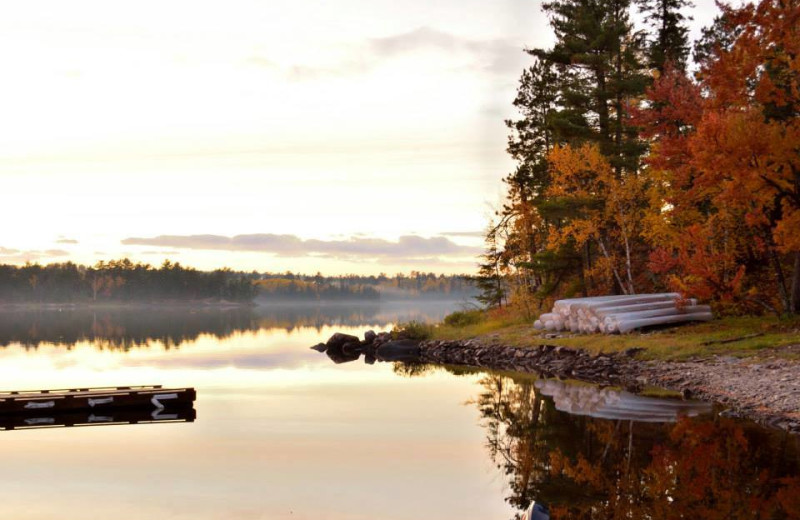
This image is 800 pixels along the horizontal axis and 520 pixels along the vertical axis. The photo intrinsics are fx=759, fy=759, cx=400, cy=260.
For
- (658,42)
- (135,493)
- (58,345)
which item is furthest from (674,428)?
(58,345)

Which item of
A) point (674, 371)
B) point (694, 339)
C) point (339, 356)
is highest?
point (694, 339)

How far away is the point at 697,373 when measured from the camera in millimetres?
25375

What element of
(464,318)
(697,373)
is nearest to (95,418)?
(697,373)

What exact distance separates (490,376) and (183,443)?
16275 millimetres

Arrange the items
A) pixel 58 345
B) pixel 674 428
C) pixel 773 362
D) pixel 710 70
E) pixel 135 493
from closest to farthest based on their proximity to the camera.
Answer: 1. pixel 135 493
2. pixel 674 428
3. pixel 773 362
4. pixel 710 70
5. pixel 58 345

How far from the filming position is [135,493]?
1476 centimetres

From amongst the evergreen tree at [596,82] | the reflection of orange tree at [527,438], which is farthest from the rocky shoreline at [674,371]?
the evergreen tree at [596,82]

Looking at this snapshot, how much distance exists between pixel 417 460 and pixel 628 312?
69.2ft

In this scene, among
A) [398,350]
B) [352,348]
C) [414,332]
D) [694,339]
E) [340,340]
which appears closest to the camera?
[694,339]

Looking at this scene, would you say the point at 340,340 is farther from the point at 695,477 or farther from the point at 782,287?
the point at 695,477

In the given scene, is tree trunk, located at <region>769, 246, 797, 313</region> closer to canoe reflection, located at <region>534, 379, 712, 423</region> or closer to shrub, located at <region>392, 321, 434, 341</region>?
canoe reflection, located at <region>534, 379, 712, 423</region>

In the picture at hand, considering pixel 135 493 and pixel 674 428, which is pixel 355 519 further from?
pixel 674 428

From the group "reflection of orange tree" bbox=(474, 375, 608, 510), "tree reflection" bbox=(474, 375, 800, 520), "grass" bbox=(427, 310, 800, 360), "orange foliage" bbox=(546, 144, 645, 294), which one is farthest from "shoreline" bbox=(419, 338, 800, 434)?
"orange foliage" bbox=(546, 144, 645, 294)

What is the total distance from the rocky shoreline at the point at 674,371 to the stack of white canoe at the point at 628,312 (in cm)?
249
